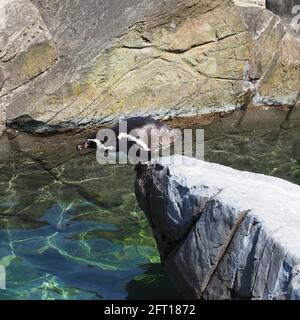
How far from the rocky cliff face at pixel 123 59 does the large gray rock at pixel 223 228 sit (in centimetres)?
346

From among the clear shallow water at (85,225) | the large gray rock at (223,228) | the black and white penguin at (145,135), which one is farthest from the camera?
the black and white penguin at (145,135)

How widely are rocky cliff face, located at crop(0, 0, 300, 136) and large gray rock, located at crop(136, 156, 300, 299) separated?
3.46m

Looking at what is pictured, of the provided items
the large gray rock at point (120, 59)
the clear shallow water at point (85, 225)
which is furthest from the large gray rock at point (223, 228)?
the large gray rock at point (120, 59)

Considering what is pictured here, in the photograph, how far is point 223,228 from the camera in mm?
4871

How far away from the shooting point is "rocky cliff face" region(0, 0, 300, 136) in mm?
8844

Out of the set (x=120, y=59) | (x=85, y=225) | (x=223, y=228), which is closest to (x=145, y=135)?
(x=85, y=225)

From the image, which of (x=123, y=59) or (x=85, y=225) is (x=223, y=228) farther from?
(x=123, y=59)

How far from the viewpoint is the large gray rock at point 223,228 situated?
446cm

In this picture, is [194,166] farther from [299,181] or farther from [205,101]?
[205,101]

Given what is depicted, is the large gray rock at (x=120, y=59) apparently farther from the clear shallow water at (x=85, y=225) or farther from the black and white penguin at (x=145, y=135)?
the black and white penguin at (x=145, y=135)

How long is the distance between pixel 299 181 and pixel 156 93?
222 centimetres
